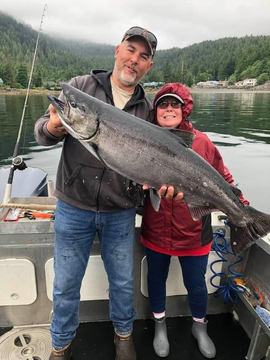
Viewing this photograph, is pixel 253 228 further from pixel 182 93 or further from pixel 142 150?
pixel 182 93

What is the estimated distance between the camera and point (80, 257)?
8.84 feet

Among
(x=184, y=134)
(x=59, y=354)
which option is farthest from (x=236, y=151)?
(x=59, y=354)

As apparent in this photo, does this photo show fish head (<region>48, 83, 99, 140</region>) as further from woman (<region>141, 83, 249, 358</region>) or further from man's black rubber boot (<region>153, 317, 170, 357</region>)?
man's black rubber boot (<region>153, 317, 170, 357</region>)

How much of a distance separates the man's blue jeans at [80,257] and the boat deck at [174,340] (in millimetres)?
517

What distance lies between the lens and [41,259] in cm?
317

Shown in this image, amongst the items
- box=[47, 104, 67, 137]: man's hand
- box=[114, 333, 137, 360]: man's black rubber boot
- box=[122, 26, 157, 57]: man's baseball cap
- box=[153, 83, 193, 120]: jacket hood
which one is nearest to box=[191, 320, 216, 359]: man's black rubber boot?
box=[114, 333, 137, 360]: man's black rubber boot

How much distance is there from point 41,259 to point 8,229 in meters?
0.49

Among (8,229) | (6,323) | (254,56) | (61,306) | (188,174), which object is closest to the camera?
(188,174)

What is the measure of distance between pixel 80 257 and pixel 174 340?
160 centimetres

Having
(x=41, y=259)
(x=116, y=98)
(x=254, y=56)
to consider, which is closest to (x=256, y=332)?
(x=41, y=259)

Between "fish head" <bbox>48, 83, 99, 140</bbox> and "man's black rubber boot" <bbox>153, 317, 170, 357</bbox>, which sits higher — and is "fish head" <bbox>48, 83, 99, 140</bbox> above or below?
above

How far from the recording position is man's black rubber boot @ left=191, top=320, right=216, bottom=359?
10.1 ft

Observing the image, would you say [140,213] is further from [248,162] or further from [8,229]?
[248,162]

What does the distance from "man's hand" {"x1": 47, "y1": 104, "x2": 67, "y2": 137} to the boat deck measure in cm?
238
